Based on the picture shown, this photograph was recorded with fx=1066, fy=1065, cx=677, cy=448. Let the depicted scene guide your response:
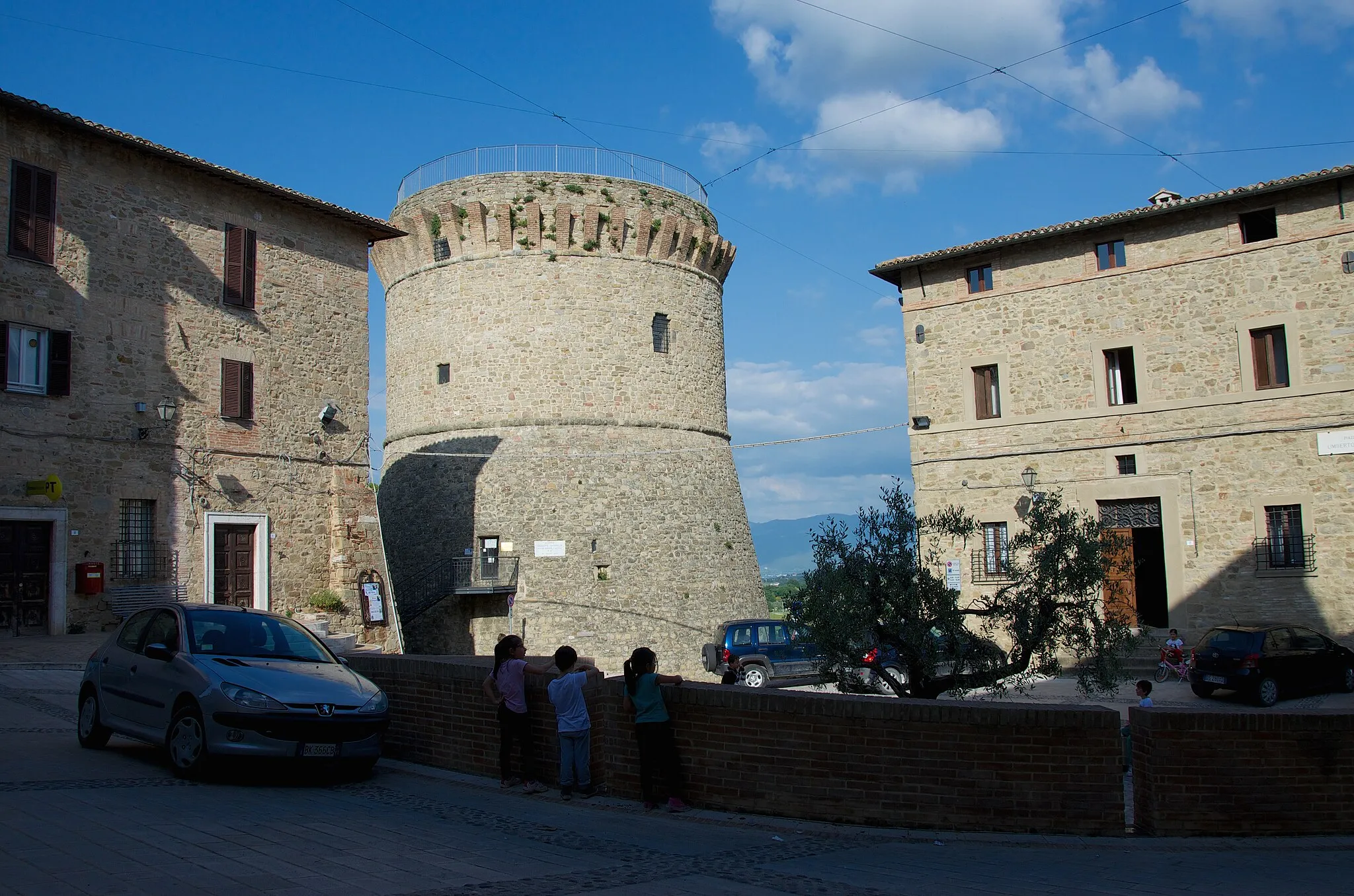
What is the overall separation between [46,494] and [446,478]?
13.3 meters

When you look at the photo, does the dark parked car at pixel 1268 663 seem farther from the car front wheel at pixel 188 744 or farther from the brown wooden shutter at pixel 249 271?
the brown wooden shutter at pixel 249 271

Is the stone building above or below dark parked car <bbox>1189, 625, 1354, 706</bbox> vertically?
above

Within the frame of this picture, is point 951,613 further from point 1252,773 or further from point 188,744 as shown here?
point 188,744

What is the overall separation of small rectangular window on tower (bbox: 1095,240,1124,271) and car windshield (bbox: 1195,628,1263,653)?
8687 mm

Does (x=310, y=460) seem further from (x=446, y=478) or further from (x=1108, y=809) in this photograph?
(x=1108, y=809)

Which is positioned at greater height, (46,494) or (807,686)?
(46,494)

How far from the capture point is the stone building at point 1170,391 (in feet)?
67.1

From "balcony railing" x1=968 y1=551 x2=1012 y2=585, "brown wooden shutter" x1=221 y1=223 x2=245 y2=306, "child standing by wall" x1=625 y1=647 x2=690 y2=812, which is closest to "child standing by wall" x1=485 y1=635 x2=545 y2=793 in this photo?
"child standing by wall" x1=625 y1=647 x2=690 y2=812

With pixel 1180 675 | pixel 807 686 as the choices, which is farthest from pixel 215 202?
pixel 1180 675

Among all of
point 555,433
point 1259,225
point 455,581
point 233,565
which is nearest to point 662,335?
point 555,433

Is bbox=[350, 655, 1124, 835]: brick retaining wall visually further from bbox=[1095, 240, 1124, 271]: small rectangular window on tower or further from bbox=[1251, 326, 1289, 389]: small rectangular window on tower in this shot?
bbox=[1095, 240, 1124, 271]: small rectangular window on tower

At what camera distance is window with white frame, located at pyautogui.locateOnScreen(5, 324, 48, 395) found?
1730 cm

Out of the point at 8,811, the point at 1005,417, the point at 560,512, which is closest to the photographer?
the point at 8,811

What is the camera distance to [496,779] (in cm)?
981
